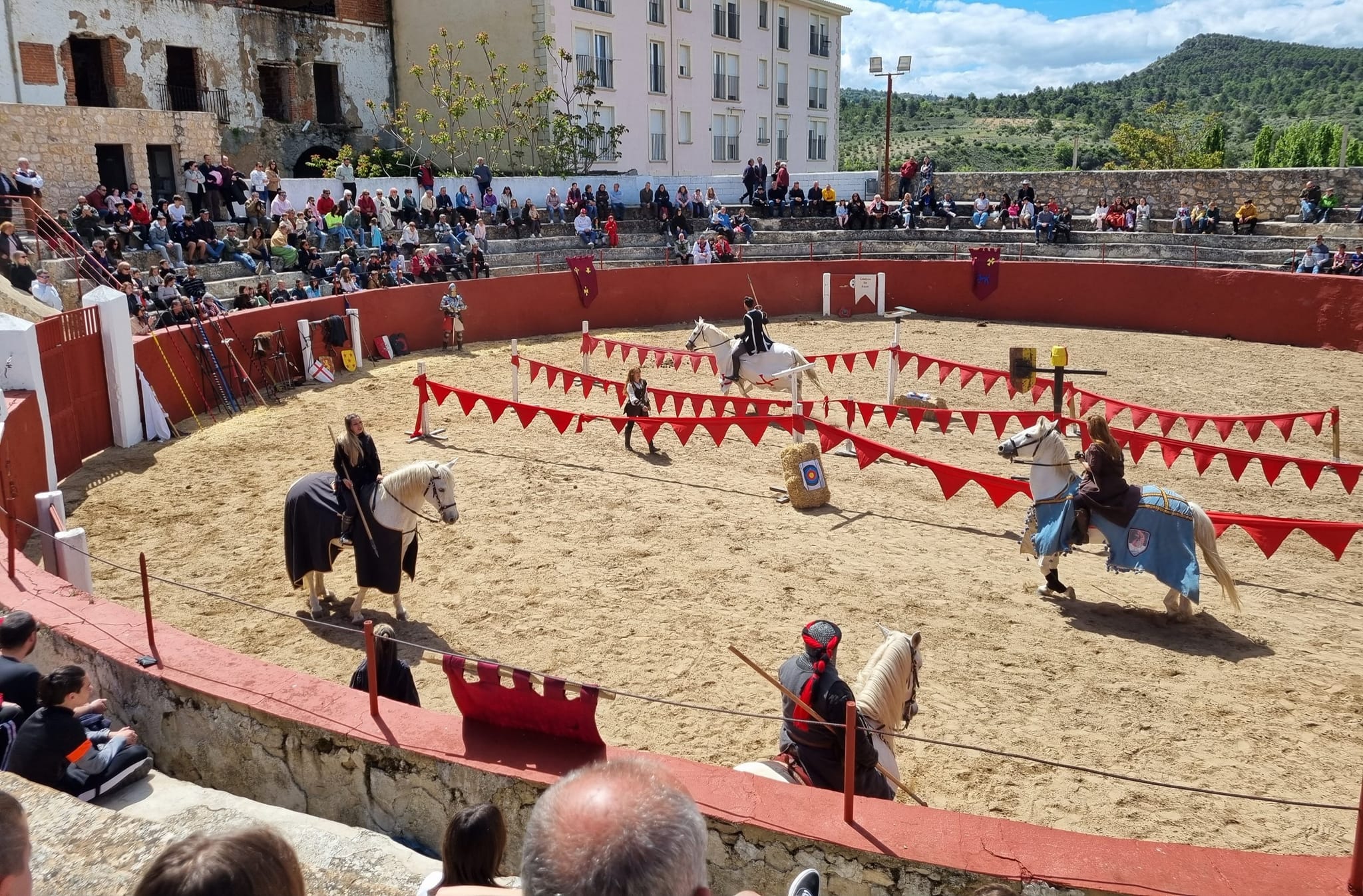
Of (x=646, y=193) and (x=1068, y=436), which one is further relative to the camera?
(x=646, y=193)

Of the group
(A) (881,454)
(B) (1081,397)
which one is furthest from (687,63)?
(A) (881,454)

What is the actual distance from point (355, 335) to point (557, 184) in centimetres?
1384

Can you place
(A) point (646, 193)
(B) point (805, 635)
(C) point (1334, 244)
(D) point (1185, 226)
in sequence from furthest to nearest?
(A) point (646, 193) < (D) point (1185, 226) < (C) point (1334, 244) < (B) point (805, 635)

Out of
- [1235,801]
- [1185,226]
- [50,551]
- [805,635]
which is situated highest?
[1185,226]

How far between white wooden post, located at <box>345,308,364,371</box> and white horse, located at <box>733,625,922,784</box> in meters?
16.5

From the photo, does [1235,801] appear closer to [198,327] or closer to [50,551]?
[50,551]

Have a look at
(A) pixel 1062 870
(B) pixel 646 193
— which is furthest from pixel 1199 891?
(B) pixel 646 193

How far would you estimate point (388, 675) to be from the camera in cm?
635

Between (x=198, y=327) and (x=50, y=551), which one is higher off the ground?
(x=198, y=327)

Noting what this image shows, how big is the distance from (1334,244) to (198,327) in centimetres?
2624

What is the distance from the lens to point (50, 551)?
923cm

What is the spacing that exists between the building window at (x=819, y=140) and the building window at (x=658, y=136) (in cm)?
1198

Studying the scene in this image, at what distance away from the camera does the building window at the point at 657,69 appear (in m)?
40.8

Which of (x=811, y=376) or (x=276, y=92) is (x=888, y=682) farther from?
(x=276, y=92)
